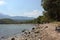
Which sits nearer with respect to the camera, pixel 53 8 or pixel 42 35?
pixel 42 35

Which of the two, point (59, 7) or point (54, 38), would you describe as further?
point (59, 7)

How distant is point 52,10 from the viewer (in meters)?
58.1

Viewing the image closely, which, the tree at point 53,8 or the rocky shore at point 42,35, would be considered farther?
the tree at point 53,8

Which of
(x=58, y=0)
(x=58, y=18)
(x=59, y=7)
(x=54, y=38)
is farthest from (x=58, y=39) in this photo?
(x=58, y=18)

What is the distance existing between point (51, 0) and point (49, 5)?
95.1 inches

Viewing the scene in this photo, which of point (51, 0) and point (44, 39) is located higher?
point (51, 0)

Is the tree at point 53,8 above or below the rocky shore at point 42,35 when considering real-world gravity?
above

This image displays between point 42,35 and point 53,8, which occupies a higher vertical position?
point 53,8

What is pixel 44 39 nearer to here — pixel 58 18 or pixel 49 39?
pixel 49 39

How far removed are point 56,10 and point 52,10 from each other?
4.20 feet

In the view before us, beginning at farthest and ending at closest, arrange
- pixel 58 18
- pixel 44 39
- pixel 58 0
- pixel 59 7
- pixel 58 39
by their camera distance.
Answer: pixel 58 18, pixel 59 7, pixel 58 0, pixel 44 39, pixel 58 39

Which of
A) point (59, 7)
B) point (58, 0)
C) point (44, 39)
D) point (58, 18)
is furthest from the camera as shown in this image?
point (58, 18)

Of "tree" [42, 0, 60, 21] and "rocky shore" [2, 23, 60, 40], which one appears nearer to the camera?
"rocky shore" [2, 23, 60, 40]

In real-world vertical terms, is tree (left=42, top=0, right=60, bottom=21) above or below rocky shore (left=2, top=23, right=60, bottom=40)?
above
